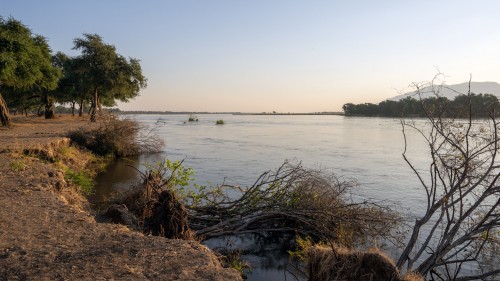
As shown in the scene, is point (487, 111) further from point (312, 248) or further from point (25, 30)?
point (25, 30)

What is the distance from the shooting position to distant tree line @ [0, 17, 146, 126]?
24953 mm

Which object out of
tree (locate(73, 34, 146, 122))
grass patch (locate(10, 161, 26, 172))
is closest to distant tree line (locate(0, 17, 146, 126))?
tree (locate(73, 34, 146, 122))

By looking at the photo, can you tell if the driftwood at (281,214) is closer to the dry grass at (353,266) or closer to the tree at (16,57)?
the dry grass at (353,266)

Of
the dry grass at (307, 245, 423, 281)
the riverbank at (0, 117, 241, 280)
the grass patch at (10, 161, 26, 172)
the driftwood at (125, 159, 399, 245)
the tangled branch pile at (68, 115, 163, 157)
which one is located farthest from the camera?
the tangled branch pile at (68, 115, 163, 157)

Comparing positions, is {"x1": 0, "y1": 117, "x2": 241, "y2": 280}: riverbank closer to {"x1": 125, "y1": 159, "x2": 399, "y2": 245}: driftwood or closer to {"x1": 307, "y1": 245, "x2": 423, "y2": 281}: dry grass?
{"x1": 125, "y1": 159, "x2": 399, "y2": 245}: driftwood

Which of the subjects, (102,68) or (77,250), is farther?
(102,68)

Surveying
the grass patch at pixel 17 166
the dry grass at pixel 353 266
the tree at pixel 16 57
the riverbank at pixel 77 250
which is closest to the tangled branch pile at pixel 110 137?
the tree at pixel 16 57

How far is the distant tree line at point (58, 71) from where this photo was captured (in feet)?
81.9

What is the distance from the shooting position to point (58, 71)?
34.9 meters

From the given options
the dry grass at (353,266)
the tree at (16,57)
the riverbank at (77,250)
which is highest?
the tree at (16,57)

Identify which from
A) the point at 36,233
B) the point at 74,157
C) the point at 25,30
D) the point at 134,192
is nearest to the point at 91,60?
the point at 25,30

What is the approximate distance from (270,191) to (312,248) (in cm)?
Answer: 387

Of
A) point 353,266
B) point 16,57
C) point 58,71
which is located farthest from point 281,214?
point 58,71

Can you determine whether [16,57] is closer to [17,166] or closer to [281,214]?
[17,166]
